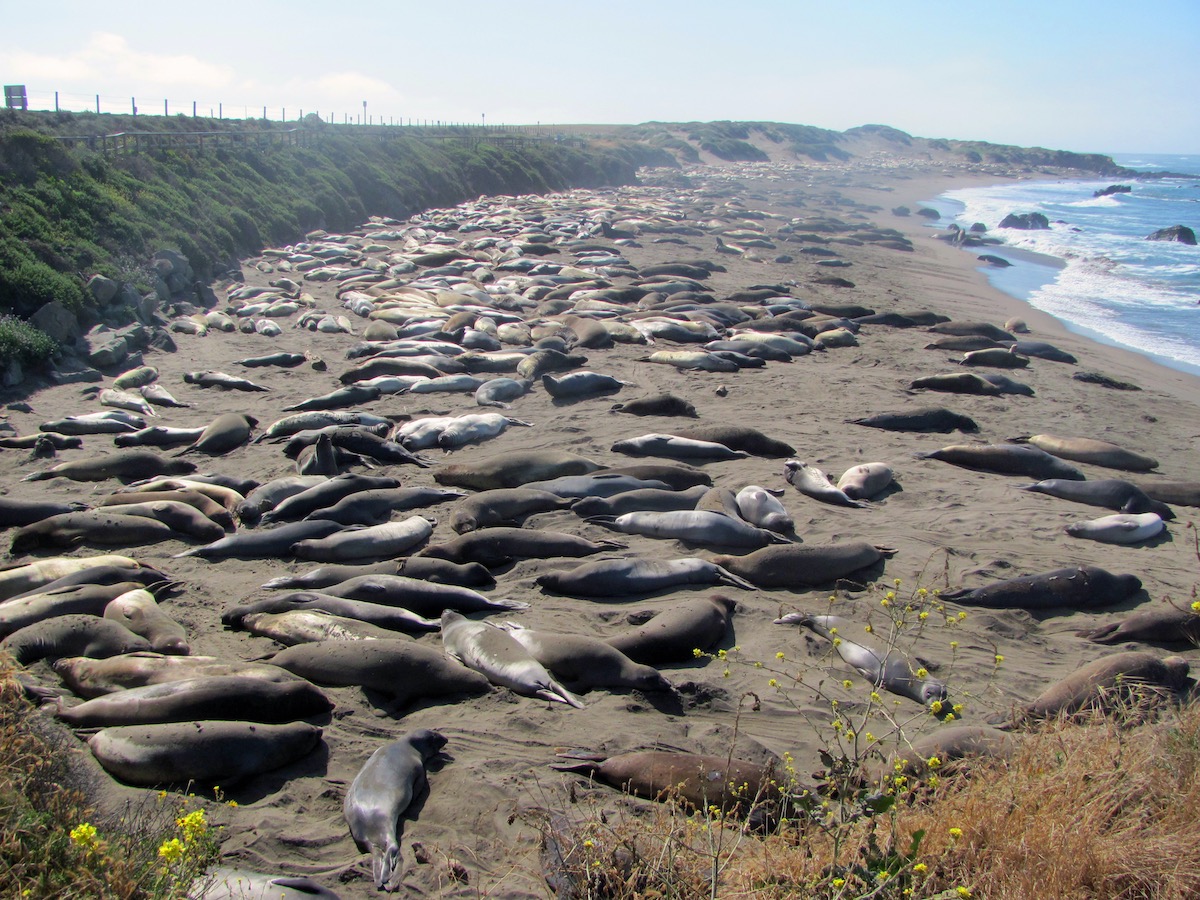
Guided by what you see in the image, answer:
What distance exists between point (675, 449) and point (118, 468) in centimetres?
520

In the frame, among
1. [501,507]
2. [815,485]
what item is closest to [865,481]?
[815,485]

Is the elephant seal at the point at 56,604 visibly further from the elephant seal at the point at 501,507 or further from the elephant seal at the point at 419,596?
the elephant seal at the point at 501,507

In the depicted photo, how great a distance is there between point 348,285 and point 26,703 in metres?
14.7

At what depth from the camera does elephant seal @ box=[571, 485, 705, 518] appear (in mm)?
6637

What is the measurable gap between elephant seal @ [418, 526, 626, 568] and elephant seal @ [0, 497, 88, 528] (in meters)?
3.02

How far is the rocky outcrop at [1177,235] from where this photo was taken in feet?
102

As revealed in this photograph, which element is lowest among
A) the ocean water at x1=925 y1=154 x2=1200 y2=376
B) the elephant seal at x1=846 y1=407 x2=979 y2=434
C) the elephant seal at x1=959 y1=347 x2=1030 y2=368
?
the elephant seal at x1=846 y1=407 x2=979 y2=434

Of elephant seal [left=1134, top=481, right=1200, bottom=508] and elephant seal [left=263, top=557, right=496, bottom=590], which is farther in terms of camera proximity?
elephant seal [left=1134, top=481, right=1200, bottom=508]

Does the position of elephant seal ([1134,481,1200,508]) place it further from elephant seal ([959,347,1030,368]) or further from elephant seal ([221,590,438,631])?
elephant seal ([221,590,438,631])

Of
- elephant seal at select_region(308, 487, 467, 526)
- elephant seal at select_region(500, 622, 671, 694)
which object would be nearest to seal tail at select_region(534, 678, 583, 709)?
elephant seal at select_region(500, 622, 671, 694)

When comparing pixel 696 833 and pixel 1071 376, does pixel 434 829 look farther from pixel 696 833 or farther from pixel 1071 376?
pixel 1071 376

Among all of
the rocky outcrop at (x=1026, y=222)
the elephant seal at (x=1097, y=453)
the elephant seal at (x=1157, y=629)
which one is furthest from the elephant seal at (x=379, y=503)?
the rocky outcrop at (x=1026, y=222)

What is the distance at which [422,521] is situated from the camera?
6.36 meters

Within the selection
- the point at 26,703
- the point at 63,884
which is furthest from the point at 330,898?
the point at 26,703
